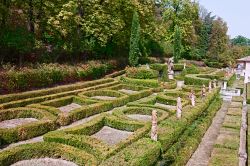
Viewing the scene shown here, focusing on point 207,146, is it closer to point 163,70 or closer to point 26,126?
point 26,126

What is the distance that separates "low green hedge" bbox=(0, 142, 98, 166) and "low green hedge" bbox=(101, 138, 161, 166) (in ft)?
3.24

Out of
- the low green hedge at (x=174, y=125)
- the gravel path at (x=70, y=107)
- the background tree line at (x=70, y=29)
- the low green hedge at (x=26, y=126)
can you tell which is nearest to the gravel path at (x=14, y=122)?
the low green hedge at (x=26, y=126)

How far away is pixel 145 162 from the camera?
1230 cm

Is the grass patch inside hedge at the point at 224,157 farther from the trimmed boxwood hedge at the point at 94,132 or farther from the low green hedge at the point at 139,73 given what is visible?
the low green hedge at the point at 139,73

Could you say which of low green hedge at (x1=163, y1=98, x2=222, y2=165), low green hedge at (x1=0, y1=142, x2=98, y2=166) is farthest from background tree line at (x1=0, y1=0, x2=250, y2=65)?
low green hedge at (x1=0, y1=142, x2=98, y2=166)

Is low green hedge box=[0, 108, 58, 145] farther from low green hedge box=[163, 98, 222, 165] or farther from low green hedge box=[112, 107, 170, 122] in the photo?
low green hedge box=[163, 98, 222, 165]

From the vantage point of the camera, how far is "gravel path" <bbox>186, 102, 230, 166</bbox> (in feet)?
55.0

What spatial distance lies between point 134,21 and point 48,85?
18.7 m

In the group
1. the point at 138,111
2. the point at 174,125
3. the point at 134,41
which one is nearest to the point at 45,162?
the point at 174,125

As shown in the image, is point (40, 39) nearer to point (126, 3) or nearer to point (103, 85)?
point (103, 85)

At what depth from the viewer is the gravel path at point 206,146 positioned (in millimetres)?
16753

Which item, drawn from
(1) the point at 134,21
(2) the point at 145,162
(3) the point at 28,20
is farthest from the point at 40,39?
(2) the point at 145,162

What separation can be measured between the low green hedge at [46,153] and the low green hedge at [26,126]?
2.31m

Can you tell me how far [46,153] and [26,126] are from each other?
3227mm
